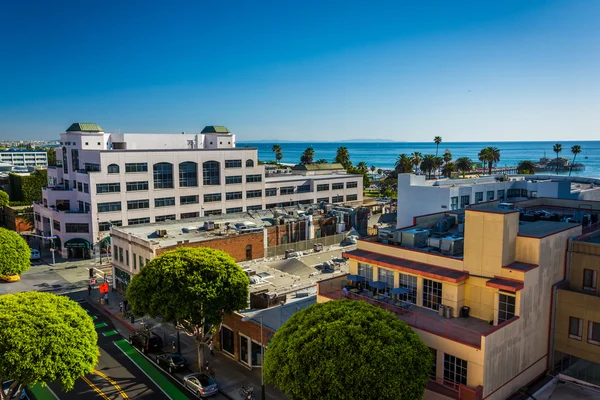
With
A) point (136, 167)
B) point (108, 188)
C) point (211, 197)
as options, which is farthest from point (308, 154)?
point (108, 188)

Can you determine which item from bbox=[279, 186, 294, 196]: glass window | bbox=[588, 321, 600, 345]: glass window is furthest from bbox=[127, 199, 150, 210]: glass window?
A: bbox=[588, 321, 600, 345]: glass window

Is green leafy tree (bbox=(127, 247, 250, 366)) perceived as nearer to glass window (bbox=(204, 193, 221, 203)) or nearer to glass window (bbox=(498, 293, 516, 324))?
glass window (bbox=(498, 293, 516, 324))

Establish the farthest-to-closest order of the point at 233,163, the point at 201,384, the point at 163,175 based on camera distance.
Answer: the point at 233,163 → the point at 163,175 → the point at 201,384

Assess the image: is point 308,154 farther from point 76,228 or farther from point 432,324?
point 432,324

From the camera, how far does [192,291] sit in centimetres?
3450

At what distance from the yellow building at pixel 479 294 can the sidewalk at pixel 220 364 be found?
324 inches

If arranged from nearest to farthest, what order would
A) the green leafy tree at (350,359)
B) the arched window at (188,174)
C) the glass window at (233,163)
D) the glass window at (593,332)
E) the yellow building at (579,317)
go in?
the green leafy tree at (350,359) → the glass window at (593,332) → the yellow building at (579,317) → the arched window at (188,174) → the glass window at (233,163)

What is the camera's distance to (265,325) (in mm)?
35438

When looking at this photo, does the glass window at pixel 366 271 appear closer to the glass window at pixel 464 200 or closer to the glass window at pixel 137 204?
the glass window at pixel 464 200

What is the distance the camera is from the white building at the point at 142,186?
78062 mm

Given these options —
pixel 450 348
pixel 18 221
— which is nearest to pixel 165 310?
pixel 450 348

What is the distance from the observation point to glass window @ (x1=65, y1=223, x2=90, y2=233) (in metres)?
77.8

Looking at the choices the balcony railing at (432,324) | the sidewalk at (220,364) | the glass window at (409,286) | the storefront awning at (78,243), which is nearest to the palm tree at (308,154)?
the storefront awning at (78,243)

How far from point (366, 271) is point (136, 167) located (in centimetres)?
5859
